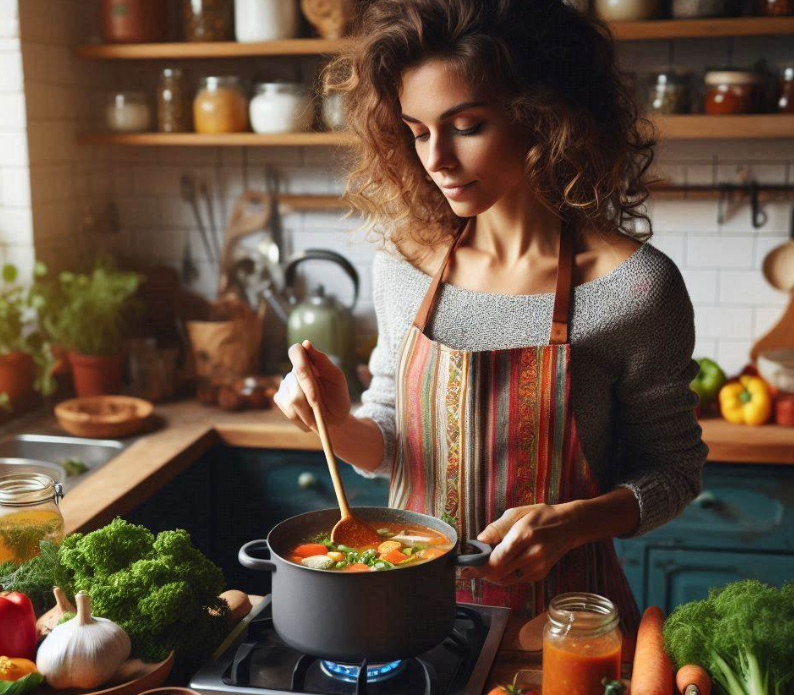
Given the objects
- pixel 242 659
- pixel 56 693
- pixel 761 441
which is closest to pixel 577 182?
pixel 242 659

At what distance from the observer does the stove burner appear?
4.00ft

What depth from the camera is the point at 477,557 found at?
1.21 metres

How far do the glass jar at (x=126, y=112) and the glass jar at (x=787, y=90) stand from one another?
6.26 ft

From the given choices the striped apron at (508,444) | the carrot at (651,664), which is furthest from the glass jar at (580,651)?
the striped apron at (508,444)

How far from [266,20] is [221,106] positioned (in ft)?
0.96

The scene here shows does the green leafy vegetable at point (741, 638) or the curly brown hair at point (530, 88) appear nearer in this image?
the green leafy vegetable at point (741, 638)

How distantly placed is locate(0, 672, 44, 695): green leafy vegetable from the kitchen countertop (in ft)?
2.81

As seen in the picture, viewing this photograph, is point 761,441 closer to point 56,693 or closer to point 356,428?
point 356,428

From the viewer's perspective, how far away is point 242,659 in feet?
4.05

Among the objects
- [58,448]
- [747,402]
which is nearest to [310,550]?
[58,448]

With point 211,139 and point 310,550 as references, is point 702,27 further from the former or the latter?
point 310,550

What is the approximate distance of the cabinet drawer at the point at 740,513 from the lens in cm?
258

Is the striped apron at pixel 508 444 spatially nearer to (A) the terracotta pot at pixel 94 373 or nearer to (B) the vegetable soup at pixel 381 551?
(B) the vegetable soup at pixel 381 551

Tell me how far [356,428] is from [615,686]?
0.71 m
